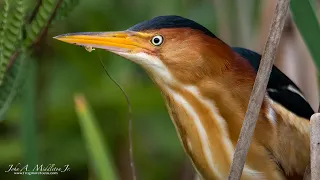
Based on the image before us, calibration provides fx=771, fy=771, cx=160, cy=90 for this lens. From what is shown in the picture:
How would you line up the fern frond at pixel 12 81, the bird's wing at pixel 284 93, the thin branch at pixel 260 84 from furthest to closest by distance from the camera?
the bird's wing at pixel 284 93
the fern frond at pixel 12 81
the thin branch at pixel 260 84

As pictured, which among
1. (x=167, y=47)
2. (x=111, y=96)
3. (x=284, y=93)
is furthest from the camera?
(x=111, y=96)

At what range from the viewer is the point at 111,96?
182cm

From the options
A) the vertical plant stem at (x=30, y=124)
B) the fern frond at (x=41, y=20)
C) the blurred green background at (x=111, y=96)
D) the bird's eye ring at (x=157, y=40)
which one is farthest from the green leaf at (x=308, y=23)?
the blurred green background at (x=111, y=96)

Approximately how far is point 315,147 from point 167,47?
256 mm

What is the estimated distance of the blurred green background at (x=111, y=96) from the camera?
1739 mm

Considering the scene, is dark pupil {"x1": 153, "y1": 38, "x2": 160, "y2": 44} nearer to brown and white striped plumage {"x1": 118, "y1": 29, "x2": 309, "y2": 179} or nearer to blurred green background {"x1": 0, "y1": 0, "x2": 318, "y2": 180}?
brown and white striped plumage {"x1": 118, "y1": 29, "x2": 309, "y2": 179}

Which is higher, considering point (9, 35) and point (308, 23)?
point (9, 35)

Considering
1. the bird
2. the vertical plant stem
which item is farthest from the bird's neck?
the vertical plant stem

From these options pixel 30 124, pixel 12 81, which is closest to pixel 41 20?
pixel 12 81

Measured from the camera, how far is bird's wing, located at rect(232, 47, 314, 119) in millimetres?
1225

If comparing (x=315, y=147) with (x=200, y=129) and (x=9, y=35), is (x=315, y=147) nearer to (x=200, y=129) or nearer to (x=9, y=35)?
(x=200, y=129)

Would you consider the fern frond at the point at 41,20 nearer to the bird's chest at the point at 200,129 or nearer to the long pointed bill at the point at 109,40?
the long pointed bill at the point at 109,40

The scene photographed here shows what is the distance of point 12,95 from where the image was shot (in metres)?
1.11

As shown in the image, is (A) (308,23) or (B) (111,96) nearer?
(A) (308,23)
